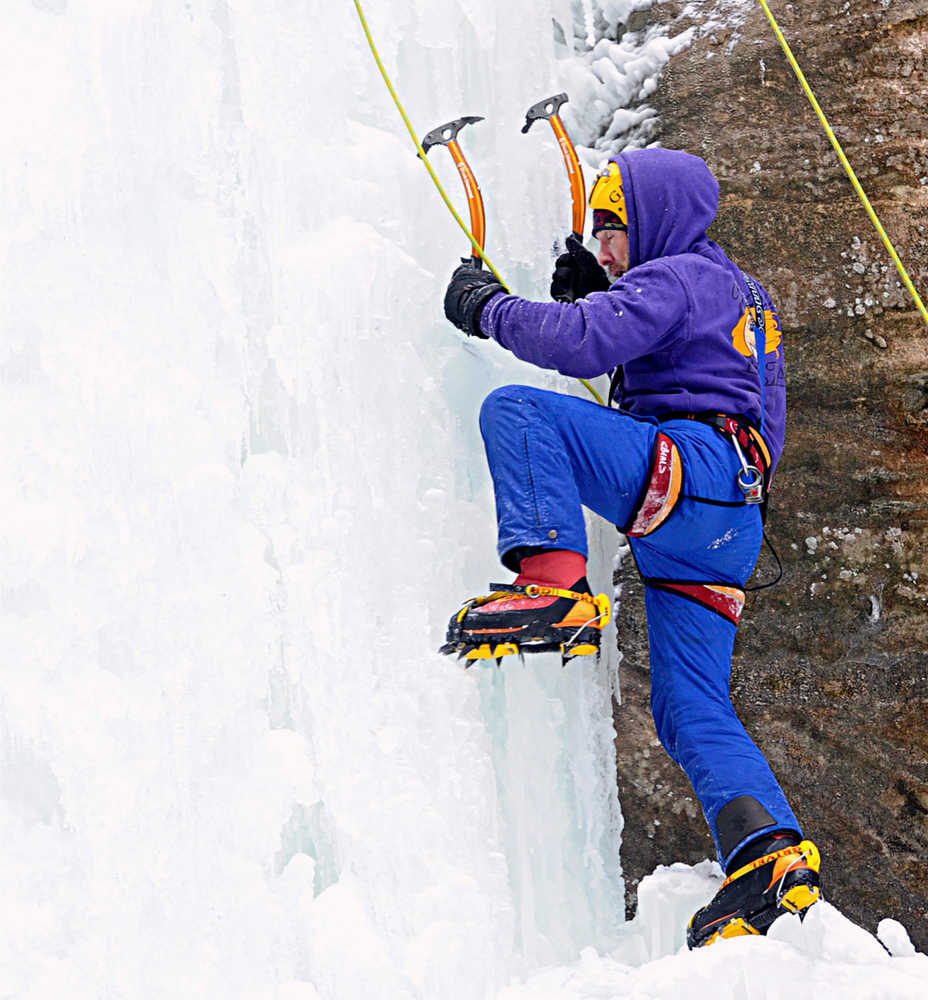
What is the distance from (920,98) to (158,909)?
2866mm

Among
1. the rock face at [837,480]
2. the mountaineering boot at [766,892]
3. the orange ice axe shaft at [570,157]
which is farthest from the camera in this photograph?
the rock face at [837,480]

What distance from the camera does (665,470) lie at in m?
2.03

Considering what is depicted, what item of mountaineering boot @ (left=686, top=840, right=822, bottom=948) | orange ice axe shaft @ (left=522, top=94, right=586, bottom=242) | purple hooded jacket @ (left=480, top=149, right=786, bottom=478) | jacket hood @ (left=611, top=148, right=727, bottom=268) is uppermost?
orange ice axe shaft @ (left=522, top=94, right=586, bottom=242)

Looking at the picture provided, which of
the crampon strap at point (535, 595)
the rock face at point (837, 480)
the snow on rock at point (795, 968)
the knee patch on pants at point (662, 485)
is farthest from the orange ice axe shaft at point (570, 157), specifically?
the snow on rock at point (795, 968)

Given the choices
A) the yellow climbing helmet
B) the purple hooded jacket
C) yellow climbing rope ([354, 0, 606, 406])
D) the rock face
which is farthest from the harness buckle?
the rock face

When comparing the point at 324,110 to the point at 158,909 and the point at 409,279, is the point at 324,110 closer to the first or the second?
the point at 409,279

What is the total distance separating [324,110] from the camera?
2.35 metres

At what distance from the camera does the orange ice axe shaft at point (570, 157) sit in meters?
2.62

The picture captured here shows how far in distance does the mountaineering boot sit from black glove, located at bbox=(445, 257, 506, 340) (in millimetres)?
1167

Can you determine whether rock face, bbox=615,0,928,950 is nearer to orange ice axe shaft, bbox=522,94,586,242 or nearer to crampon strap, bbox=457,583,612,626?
orange ice axe shaft, bbox=522,94,586,242

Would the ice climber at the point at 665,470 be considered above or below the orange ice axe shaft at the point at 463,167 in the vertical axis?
below

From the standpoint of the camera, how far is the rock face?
2861 mm

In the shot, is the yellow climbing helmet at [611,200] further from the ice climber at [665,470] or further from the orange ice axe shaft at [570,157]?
the orange ice axe shaft at [570,157]

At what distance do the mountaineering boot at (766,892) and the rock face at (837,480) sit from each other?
1.14 m
